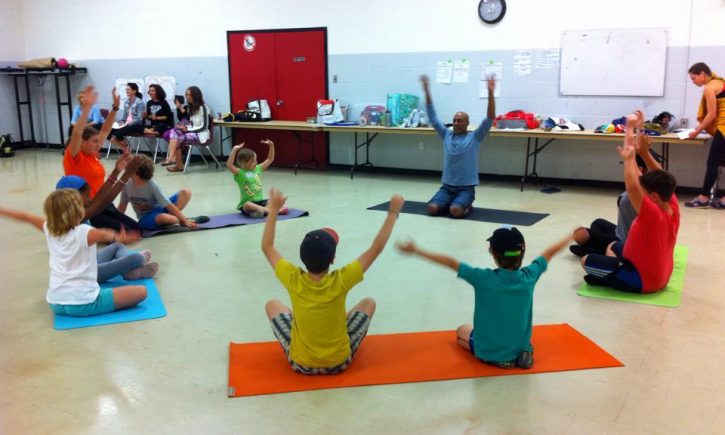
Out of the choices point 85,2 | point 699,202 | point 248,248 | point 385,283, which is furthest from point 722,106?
point 85,2

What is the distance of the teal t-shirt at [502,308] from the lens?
2916mm

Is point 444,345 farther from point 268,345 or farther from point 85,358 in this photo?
point 85,358

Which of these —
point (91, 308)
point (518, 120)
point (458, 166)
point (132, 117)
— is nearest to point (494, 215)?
point (458, 166)

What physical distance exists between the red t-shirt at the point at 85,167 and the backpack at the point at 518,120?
5232mm

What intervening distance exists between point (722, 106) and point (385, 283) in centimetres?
498

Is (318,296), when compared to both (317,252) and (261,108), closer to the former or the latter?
(317,252)

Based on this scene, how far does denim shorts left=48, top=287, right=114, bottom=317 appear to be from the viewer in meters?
3.67

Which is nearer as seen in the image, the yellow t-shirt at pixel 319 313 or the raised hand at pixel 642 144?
the yellow t-shirt at pixel 319 313

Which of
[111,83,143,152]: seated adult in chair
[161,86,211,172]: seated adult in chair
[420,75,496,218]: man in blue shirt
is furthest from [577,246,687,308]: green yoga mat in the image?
[111,83,143,152]: seated adult in chair

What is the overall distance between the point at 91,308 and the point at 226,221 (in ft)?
8.90

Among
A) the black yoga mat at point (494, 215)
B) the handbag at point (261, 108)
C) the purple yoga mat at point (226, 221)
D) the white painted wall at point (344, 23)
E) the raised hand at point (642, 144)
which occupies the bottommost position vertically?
the black yoga mat at point (494, 215)

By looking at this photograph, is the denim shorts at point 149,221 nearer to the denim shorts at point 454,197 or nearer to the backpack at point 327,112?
the denim shorts at point 454,197

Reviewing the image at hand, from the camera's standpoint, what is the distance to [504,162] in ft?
29.8

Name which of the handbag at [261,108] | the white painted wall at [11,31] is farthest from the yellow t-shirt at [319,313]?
the white painted wall at [11,31]
